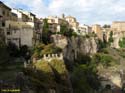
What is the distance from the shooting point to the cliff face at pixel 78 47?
76.8m

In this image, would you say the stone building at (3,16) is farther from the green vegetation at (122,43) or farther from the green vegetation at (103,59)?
the green vegetation at (122,43)

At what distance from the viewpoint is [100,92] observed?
250 ft

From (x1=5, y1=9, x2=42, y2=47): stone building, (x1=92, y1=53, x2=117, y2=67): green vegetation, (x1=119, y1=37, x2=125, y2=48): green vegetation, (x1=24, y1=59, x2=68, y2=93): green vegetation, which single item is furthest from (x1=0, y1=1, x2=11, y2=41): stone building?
(x1=119, y1=37, x2=125, y2=48): green vegetation

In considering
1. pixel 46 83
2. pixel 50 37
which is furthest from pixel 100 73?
pixel 46 83

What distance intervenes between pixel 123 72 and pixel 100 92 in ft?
51.4

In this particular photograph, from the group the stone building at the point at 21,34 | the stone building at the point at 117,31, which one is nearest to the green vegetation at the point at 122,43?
the stone building at the point at 117,31

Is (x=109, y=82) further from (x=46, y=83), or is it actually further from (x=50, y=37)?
(x=46, y=83)

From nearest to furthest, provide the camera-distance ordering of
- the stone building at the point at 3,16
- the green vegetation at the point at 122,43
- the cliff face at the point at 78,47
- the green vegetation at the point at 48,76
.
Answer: the green vegetation at the point at 48,76 → the stone building at the point at 3,16 → the cliff face at the point at 78,47 → the green vegetation at the point at 122,43

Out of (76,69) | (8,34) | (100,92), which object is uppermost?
(8,34)

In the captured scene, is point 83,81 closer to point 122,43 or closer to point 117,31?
point 122,43

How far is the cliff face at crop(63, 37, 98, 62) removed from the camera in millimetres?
76819

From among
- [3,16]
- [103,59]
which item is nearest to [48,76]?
[3,16]

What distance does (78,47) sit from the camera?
88625mm

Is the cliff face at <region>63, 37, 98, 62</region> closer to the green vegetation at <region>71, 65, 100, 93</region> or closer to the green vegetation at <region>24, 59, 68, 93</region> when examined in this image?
the green vegetation at <region>71, 65, 100, 93</region>
